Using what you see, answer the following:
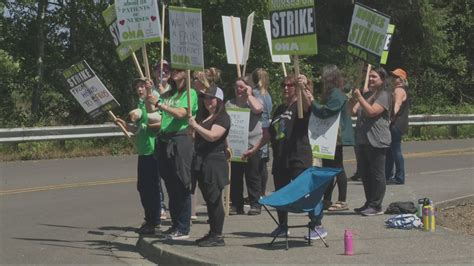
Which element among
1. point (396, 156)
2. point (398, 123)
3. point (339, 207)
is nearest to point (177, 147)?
point (339, 207)

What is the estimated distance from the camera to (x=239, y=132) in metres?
9.25

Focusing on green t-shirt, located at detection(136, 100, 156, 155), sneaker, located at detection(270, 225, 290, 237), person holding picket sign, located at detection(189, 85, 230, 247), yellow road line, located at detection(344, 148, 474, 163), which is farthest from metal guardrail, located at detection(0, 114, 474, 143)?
sneaker, located at detection(270, 225, 290, 237)

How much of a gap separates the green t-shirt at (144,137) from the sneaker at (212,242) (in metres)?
1.41

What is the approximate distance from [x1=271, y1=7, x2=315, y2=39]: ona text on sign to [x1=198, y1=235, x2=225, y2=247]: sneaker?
7.19 feet

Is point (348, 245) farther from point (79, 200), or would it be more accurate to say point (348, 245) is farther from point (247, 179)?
point (79, 200)

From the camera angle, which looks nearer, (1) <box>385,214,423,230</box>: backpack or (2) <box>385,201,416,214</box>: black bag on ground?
(1) <box>385,214,423,230</box>: backpack

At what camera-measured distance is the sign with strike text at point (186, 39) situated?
25.1ft

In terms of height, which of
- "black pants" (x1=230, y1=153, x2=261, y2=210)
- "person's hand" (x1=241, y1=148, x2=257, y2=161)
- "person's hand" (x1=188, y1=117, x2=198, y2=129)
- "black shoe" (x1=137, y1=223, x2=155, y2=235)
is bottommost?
"black shoe" (x1=137, y1=223, x2=155, y2=235)

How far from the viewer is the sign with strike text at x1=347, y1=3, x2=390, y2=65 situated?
8023 millimetres

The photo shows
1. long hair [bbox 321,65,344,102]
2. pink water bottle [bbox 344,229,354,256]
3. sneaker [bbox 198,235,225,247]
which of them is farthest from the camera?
long hair [bbox 321,65,344,102]

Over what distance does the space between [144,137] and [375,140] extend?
9.37 ft

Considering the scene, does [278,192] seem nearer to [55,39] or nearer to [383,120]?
[383,120]

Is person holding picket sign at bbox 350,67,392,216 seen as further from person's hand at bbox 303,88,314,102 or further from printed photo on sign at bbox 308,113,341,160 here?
person's hand at bbox 303,88,314,102

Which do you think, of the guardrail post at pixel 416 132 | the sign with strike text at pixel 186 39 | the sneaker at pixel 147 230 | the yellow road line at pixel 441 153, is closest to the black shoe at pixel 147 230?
the sneaker at pixel 147 230
